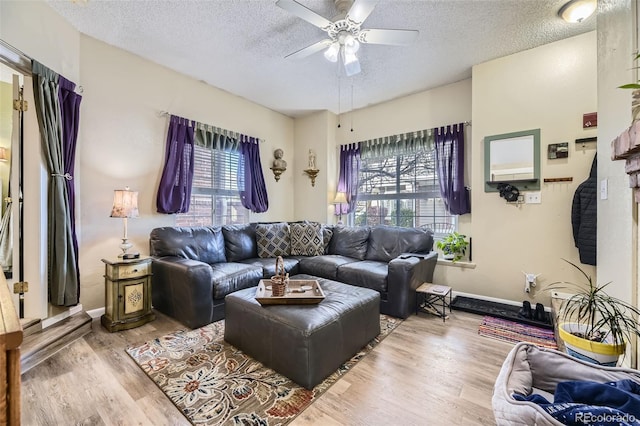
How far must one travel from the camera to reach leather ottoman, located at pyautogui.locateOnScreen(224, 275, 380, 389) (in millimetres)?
1719

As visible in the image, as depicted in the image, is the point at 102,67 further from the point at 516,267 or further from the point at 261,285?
the point at 516,267

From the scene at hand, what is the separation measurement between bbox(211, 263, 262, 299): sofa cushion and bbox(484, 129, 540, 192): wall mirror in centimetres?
297

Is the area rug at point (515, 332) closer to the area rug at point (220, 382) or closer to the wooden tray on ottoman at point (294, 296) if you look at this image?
the area rug at point (220, 382)

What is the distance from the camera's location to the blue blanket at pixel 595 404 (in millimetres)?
753

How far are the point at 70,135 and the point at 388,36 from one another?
3051 millimetres

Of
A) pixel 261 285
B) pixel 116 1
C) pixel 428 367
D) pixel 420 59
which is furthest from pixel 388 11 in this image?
pixel 428 367

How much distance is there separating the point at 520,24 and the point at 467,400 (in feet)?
10.7

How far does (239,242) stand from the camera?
12.0 feet

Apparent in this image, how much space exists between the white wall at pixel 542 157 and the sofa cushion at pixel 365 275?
126 centimetres

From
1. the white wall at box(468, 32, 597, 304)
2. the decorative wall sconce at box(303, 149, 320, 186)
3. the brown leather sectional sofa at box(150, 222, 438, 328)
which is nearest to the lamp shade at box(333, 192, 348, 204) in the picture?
the brown leather sectional sofa at box(150, 222, 438, 328)

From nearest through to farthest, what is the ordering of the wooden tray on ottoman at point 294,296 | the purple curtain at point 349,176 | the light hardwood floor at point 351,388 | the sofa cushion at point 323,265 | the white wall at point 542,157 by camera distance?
1. the light hardwood floor at point 351,388
2. the wooden tray on ottoman at point 294,296
3. the white wall at point 542,157
4. the sofa cushion at point 323,265
5. the purple curtain at point 349,176

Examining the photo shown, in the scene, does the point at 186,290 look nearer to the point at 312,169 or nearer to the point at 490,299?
the point at 312,169

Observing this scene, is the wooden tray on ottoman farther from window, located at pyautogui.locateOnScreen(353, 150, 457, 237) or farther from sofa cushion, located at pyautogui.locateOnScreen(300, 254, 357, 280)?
window, located at pyautogui.locateOnScreen(353, 150, 457, 237)

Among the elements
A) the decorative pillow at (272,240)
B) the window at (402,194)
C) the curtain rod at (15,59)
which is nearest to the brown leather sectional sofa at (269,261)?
the decorative pillow at (272,240)
